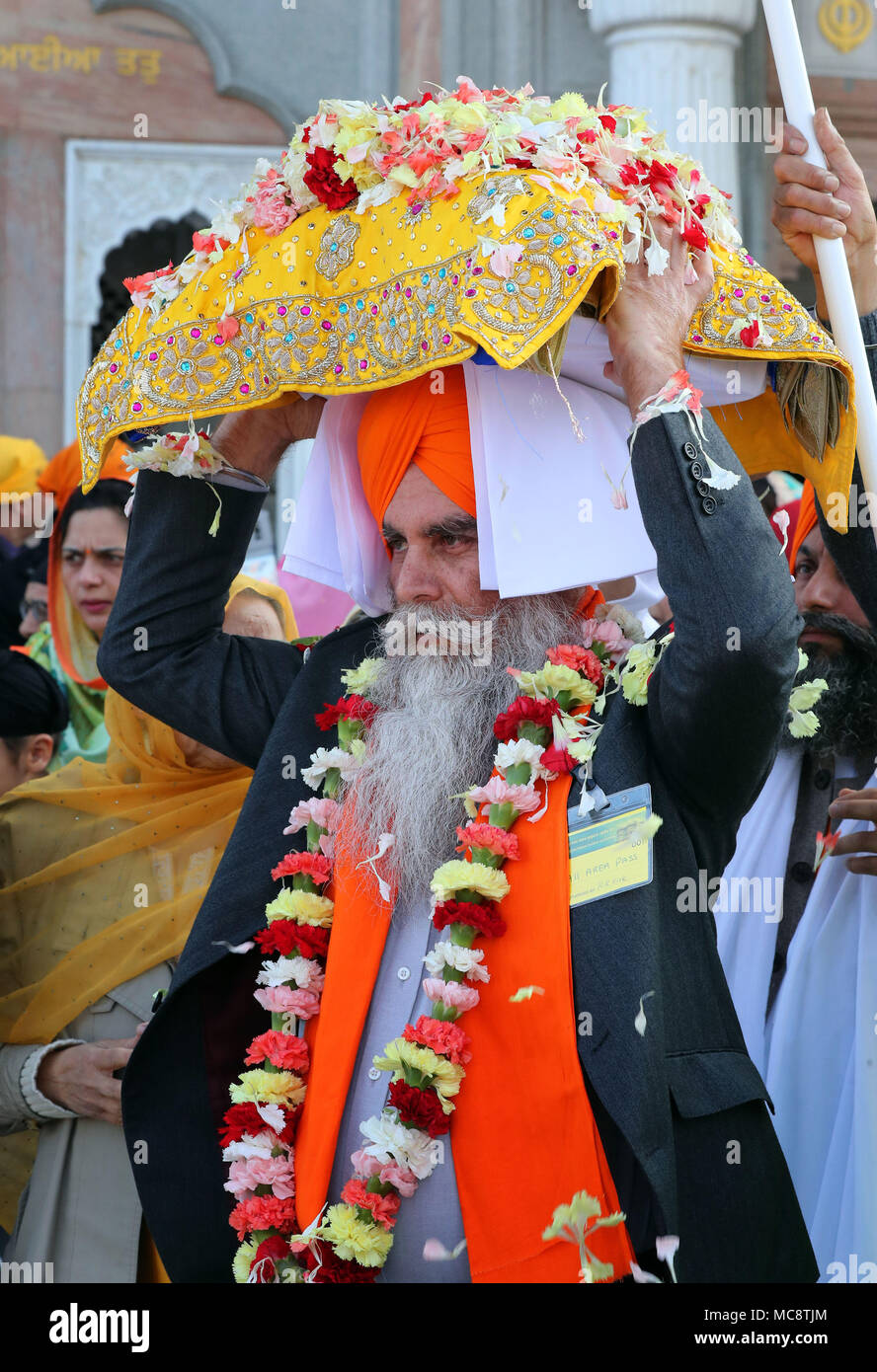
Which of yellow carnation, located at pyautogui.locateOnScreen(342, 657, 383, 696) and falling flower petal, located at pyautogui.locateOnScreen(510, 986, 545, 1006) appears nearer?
falling flower petal, located at pyautogui.locateOnScreen(510, 986, 545, 1006)

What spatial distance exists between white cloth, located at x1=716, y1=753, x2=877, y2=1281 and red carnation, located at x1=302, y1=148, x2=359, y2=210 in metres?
1.67

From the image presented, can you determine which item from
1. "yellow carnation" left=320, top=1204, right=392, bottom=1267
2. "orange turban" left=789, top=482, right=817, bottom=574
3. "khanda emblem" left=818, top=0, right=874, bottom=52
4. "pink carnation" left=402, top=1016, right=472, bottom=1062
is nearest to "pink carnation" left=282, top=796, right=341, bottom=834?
"pink carnation" left=402, top=1016, right=472, bottom=1062

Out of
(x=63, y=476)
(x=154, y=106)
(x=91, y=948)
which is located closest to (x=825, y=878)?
(x=91, y=948)

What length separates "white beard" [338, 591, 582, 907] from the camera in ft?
8.36

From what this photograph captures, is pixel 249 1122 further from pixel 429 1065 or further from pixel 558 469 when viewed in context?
pixel 558 469

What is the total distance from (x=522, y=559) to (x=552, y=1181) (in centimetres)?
97

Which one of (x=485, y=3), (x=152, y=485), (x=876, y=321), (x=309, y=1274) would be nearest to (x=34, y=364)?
(x=485, y=3)

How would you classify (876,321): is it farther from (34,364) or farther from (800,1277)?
(34,364)

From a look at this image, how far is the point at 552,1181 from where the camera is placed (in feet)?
7.19

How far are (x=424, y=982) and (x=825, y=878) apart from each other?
1259 millimetres

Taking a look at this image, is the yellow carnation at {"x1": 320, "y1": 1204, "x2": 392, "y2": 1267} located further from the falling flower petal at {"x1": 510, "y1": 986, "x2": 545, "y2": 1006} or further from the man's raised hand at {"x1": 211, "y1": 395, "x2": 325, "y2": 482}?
the man's raised hand at {"x1": 211, "y1": 395, "x2": 325, "y2": 482}

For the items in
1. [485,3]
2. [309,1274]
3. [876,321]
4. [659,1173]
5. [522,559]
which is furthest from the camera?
[485,3]

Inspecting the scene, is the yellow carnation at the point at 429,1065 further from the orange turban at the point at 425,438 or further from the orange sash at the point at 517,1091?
the orange turban at the point at 425,438
